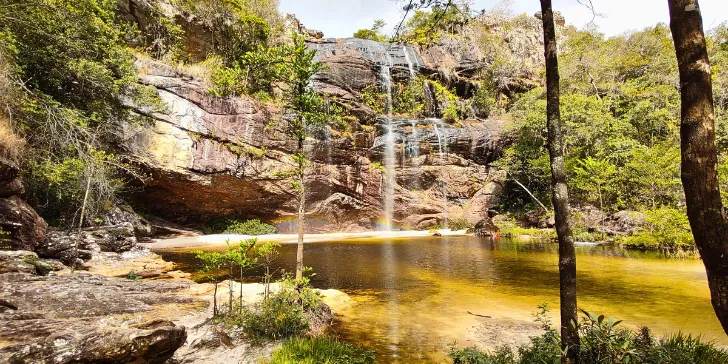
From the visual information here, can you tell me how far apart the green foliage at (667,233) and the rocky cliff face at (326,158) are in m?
15.1

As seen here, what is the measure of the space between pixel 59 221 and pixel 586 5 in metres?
19.8

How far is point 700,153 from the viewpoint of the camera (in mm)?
2559

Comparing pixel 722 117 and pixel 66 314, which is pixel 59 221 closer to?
pixel 66 314

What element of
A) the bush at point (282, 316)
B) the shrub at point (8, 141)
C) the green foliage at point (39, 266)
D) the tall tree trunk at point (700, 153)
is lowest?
the bush at point (282, 316)

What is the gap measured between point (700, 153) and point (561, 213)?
158 centimetres

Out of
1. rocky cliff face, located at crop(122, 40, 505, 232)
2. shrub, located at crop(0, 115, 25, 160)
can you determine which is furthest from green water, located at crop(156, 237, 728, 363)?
rocky cliff face, located at crop(122, 40, 505, 232)

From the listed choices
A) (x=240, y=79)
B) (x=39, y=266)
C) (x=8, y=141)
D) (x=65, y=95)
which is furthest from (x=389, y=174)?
(x=39, y=266)

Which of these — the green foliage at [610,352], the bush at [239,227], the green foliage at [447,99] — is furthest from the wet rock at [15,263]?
the green foliage at [447,99]

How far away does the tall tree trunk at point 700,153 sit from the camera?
8.02 feet

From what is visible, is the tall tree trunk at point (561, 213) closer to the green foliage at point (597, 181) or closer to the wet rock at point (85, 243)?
the wet rock at point (85, 243)

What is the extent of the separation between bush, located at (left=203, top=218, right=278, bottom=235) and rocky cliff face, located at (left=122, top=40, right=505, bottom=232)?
748 mm

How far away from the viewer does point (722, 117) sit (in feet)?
82.3

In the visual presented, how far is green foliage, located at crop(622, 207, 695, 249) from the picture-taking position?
15.1 meters

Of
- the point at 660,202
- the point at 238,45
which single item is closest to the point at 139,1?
the point at 238,45
